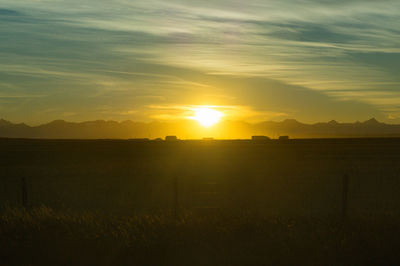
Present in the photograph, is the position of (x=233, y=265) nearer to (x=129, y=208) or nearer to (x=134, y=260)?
(x=134, y=260)

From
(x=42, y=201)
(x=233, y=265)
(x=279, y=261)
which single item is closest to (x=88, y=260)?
(x=233, y=265)

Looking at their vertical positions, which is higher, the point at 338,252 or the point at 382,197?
the point at 382,197

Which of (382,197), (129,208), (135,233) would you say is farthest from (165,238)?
(382,197)

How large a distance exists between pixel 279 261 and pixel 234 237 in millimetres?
1742

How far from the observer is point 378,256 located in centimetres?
949

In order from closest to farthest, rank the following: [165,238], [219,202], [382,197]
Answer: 1. [165,238]
2. [219,202]
3. [382,197]

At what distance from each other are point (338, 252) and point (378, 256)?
0.81m

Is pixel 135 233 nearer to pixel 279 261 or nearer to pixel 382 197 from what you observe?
pixel 279 261

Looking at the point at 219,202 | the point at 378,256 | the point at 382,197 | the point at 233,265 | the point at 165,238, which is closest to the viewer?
the point at 233,265

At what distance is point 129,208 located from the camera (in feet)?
59.5

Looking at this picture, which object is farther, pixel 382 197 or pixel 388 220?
pixel 382 197

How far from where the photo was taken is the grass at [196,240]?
928cm

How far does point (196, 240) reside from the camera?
406 inches

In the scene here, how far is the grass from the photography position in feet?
30.5
